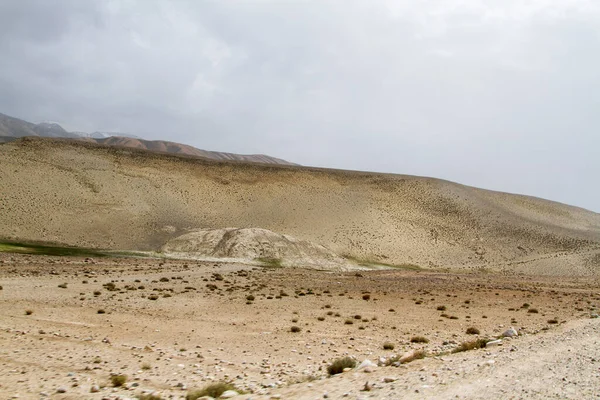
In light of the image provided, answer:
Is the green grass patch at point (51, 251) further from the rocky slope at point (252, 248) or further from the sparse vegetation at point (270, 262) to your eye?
the sparse vegetation at point (270, 262)

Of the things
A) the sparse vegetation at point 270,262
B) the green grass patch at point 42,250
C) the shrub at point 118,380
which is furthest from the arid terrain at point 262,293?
the green grass patch at point 42,250

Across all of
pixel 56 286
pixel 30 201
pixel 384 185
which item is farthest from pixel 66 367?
pixel 384 185

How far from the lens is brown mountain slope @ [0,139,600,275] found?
6178cm

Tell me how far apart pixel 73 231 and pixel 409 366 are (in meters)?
56.6

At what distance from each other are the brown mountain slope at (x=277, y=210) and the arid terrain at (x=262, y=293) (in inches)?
13.9

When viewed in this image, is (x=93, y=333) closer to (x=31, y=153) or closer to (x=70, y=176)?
(x=70, y=176)

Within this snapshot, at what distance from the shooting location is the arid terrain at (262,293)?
9633mm

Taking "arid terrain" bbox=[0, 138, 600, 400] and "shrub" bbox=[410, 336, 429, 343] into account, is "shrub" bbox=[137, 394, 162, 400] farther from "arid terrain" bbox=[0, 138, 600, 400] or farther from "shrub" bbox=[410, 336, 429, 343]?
"shrub" bbox=[410, 336, 429, 343]

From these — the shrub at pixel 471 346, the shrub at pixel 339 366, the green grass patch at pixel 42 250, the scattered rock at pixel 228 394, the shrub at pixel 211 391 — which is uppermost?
the shrub at pixel 471 346

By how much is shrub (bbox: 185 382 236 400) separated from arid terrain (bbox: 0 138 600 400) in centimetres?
23

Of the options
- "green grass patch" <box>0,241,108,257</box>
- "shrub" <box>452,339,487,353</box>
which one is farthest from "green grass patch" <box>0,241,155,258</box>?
"shrub" <box>452,339,487,353</box>

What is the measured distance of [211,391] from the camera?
888 cm

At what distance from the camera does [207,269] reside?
129 ft

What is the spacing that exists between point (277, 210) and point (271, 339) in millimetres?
58832
